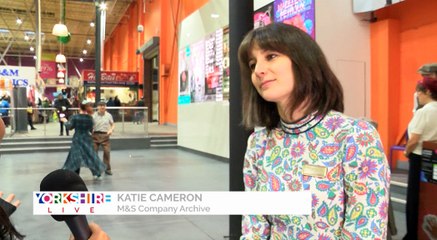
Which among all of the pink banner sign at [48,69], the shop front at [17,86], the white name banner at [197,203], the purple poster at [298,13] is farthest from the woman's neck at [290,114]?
the pink banner sign at [48,69]

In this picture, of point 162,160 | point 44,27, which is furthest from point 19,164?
point 44,27

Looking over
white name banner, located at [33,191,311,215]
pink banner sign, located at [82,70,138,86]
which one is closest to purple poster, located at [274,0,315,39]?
white name banner, located at [33,191,311,215]

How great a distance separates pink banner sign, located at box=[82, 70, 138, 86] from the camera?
20.0m

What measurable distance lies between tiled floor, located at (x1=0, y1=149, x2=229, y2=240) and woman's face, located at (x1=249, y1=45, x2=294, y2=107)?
2.89 meters

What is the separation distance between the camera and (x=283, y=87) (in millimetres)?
1087

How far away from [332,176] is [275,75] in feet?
1.03

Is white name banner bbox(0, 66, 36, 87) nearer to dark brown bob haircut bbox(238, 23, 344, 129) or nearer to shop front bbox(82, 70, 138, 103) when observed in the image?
shop front bbox(82, 70, 138, 103)

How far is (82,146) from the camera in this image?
6.40 m

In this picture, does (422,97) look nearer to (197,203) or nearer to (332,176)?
(332,176)

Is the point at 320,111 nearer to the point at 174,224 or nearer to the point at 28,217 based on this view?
the point at 174,224

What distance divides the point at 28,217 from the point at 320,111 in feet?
13.8

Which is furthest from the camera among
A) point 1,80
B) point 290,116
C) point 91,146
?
point 1,80

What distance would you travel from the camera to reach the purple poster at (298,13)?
578 cm

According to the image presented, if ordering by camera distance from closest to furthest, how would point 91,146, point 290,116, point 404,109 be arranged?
point 290,116 → point 404,109 → point 91,146
